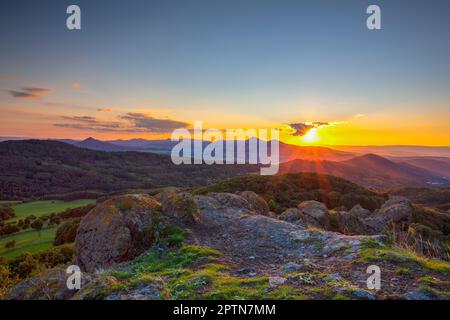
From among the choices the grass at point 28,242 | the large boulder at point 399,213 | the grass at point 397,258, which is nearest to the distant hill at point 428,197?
the large boulder at point 399,213

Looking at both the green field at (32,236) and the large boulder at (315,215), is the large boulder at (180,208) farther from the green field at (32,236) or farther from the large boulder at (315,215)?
the green field at (32,236)

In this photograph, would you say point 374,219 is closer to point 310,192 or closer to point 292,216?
point 292,216

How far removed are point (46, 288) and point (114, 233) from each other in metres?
4.19

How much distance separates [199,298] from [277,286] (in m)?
2.19

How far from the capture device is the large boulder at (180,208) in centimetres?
1580

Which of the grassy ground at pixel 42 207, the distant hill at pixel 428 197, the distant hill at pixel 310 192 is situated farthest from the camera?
the grassy ground at pixel 42 207

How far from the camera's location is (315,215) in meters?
24.2

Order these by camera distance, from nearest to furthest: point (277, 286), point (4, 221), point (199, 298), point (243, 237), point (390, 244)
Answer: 1. point (199, 298)
2. point (277, 286)
3. point (390, 244)
4. point (243, 237)
5. point (4, 221)

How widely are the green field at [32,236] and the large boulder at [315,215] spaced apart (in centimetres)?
7874

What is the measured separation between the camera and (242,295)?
7637 mm


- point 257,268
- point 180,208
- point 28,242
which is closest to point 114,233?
point 180,208

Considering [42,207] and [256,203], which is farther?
[42,207]
